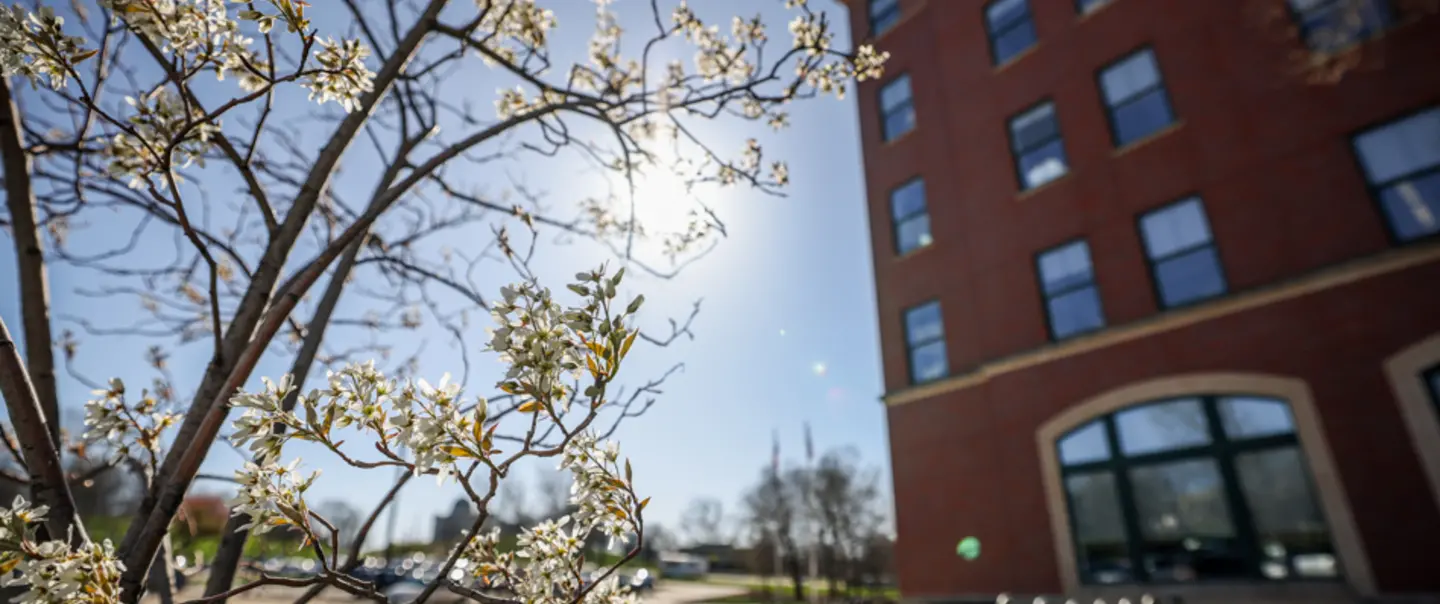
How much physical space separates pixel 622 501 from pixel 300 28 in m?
1.49

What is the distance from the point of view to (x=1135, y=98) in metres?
11.6

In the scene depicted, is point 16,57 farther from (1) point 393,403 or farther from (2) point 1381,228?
(2) point 1381,228

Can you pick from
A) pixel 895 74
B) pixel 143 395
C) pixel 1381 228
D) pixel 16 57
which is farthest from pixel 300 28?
pixel 895 74

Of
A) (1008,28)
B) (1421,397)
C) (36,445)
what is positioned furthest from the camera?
(1008,28)

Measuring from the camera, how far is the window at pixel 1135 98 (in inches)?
444

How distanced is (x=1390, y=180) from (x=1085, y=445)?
17.5 feet

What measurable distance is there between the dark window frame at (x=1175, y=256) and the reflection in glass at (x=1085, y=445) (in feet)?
7.26

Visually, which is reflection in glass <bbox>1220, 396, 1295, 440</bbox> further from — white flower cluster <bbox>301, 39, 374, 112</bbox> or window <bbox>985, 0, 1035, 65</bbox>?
white flower cluster <bbox>301, 39, 374, 112</bbox>

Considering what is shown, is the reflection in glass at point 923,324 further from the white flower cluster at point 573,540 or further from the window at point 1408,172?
the white flower cluster at point 573,540

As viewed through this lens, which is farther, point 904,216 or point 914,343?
point 904,216

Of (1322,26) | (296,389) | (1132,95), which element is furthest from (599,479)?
(1132,95)

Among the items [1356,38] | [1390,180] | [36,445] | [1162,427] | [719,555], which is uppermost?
[1356,38]

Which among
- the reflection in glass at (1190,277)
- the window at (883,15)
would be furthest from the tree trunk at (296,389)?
the window at (883,15)

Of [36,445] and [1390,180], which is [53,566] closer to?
[36,445]
